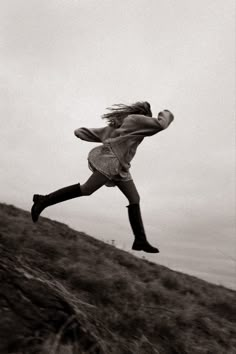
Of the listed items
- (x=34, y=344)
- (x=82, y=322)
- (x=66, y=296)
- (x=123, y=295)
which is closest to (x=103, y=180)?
(x=123, y=295)

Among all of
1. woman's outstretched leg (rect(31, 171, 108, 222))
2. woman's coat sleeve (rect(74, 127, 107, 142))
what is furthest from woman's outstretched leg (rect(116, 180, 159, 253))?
woman's coat sleeve (rect(74, 127, 107, 142))

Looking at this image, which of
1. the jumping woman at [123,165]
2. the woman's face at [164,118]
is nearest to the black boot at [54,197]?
the jumping woman at [123,165]

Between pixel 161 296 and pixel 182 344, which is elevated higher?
pixel 161 296

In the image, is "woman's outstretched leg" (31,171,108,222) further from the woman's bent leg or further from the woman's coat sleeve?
the woman's coat sleeve

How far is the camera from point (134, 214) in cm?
484

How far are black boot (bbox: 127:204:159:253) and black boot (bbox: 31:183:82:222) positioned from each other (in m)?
0.75

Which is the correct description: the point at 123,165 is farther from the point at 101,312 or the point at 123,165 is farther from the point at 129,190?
the point at 101,312

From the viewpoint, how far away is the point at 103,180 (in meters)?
4.74

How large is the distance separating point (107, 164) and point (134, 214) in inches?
30.8

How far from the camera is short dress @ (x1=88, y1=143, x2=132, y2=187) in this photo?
466cm

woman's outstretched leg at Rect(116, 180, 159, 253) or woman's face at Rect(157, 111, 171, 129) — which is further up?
woman's face at Rect(157, 111, 171, 129)

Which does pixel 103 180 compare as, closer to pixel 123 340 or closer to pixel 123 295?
pixel 123 295

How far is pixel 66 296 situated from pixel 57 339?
0.61 meters

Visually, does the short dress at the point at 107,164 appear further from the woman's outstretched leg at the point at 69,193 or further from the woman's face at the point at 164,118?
the woman's face at the point at 164,118
